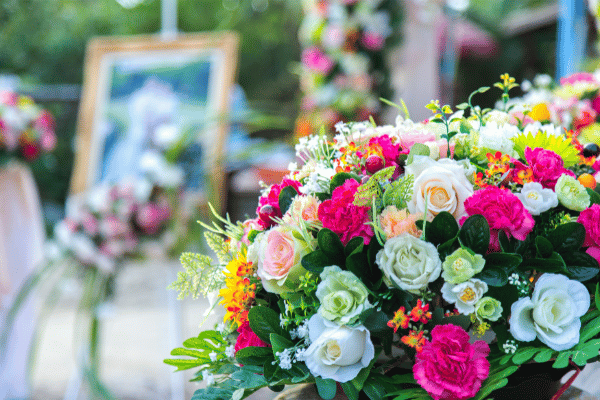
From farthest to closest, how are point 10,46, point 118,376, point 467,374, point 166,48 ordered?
point 10,46 < point 118,376 < point 166,48 < point 467,374

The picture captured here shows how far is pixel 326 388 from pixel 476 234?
27cm

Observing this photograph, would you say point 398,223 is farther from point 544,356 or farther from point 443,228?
point 544,356

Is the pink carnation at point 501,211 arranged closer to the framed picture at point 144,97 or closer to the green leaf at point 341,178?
the green leaf at point 341,178

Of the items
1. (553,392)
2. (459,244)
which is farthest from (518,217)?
(553,392)

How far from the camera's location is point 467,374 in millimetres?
623

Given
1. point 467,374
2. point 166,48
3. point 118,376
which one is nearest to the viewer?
point 467,374

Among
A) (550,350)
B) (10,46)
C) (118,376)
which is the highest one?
(10,46)

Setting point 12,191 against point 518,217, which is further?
point 12,191

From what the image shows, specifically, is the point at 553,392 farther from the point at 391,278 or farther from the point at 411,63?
the point at 411,63

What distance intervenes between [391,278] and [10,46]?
28.0 feet

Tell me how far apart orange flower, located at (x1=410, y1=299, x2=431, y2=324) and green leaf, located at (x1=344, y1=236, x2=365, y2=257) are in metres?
0.10

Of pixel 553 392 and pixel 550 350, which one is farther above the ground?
pixel 550 350

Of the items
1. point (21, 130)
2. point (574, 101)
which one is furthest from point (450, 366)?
point (21, 130)

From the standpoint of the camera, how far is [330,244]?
2.29 ft
